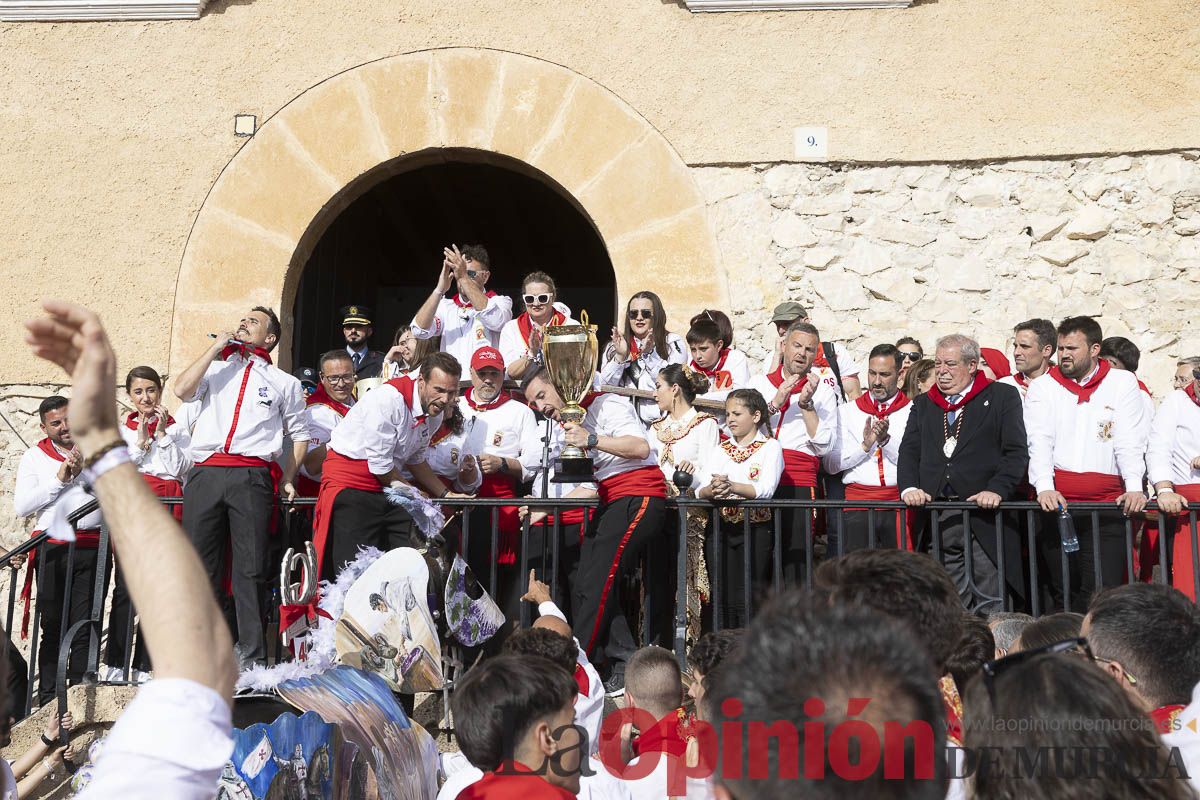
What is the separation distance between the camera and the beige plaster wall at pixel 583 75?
8086 mm

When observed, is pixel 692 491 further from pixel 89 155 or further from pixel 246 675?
pixel 89 155

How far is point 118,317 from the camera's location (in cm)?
838

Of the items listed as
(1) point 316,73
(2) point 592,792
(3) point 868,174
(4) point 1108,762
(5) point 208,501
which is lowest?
(2) point 592,792

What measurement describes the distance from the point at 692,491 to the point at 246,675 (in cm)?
246

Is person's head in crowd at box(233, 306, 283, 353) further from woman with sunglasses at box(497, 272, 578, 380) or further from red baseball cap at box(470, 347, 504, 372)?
woman with sunglasses at box(497, 272, 578, 380)

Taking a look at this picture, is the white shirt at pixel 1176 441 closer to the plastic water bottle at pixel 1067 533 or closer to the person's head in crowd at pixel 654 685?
the plastic water bottle at pixel 1067 533

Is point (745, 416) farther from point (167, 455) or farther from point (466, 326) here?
point (167, 455)

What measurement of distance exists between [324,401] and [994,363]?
4187 millimetres

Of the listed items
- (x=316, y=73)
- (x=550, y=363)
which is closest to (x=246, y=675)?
(x=550, y=363)

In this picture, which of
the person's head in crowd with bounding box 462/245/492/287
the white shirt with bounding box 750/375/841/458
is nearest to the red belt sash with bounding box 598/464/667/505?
the white shirt with bounding box 750/375/841/458

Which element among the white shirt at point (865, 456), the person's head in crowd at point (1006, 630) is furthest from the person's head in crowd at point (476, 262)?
the person's head in crowd at point (1006, 630)

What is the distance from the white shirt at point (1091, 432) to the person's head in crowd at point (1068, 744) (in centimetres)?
453

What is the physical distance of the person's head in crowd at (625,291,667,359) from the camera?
277 inches

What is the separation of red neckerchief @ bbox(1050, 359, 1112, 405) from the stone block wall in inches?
64.1
